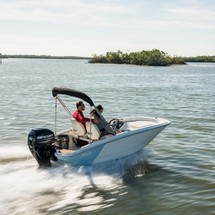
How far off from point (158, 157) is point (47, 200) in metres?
4.99

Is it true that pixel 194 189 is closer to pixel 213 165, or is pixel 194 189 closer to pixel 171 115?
pixel 213 165

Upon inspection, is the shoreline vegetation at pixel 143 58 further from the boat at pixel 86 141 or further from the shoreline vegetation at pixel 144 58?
the boat at pixel 86 141

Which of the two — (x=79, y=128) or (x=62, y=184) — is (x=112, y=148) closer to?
(x=79, y=128)

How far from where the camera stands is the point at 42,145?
1084 cm

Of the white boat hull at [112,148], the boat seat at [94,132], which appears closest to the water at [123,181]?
the white boat hull at [112,148]

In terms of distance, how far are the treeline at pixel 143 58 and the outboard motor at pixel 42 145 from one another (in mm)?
141578

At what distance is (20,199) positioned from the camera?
9.12m

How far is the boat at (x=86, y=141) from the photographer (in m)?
11.0

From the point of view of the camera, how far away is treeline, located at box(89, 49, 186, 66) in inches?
5955

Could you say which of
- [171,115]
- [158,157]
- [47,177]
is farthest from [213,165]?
[171,115]

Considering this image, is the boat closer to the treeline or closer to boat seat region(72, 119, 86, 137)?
boat seat region(72, 119, 86, 137)

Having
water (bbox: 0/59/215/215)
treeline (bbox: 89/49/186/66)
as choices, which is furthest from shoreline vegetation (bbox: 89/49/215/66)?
water (bbox: 0/59/215/215)

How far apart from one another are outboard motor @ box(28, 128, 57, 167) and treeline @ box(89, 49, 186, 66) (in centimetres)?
14158

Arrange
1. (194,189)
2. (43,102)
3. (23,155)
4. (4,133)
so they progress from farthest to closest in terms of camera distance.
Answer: (43,102) < (4,133) < (23,155) < (194,189)
